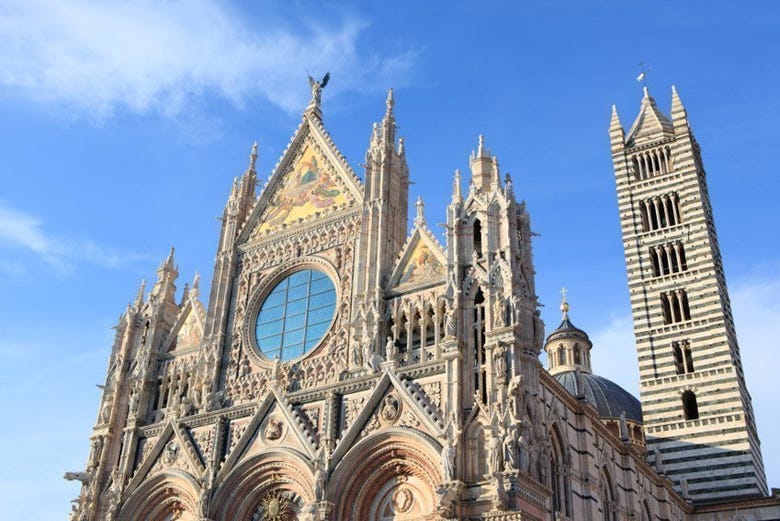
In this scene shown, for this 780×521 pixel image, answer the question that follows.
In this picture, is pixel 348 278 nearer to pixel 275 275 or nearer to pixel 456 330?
pixel 275 275

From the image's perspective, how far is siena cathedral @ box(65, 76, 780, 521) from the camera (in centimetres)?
2072

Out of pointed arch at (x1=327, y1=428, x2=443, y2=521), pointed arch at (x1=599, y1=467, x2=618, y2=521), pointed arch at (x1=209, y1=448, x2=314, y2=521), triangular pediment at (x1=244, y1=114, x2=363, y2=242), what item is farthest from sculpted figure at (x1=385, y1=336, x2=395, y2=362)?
pointed arch at (x1=599, y1=467, x2=618, y2=521)

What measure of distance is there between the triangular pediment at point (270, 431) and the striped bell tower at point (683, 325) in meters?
17.5

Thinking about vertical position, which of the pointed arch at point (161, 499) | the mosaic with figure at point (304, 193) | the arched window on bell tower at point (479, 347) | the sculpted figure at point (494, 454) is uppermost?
the mosaic with figure at point (304, 193)

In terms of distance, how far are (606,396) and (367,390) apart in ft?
85.4

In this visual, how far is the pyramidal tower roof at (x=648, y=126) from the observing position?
44244mm

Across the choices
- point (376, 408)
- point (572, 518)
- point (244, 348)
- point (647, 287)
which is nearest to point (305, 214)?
point (244, 348)

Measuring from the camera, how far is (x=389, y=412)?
21.9 m

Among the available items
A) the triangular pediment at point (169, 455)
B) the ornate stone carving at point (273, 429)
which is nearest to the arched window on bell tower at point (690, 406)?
the ornate stone carving at point (273, 429)

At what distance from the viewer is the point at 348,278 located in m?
26.0

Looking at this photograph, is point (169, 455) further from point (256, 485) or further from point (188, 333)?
point (188, 333)

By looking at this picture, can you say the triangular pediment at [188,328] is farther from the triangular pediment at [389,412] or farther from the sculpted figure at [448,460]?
the sculpted figure at [448,460]

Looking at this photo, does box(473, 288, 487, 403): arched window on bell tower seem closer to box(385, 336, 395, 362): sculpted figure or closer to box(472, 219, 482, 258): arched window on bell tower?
box(472, 219, 482, 258): arched window on bell tower

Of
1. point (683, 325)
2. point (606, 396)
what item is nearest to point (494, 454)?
point (683, 325)
